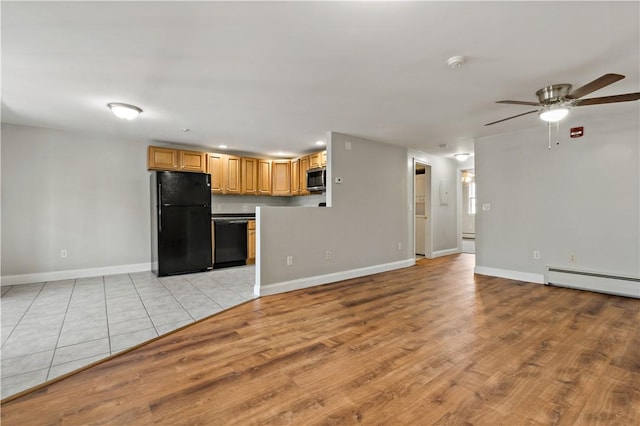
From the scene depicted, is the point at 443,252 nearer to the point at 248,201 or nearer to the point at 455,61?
the point at 248,201

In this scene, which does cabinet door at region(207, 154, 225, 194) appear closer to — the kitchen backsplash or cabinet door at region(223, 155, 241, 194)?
cabinet door at region(223, 155, 241, 194)

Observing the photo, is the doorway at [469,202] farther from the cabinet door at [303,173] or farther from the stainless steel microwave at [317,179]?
the stainless steel microwave at [317,179]

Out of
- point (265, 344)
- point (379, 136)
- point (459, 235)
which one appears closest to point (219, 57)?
point (265, 344)

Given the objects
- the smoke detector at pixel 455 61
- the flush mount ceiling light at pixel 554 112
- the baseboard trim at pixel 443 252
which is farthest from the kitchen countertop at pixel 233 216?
A: the flush mount ceiling light at pixel 554 112

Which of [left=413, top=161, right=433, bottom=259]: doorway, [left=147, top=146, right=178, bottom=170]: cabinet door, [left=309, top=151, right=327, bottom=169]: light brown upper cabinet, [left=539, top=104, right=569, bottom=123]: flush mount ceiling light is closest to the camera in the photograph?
[left=539, top=104, right=569, bottom=123]: flush mount ceiling light

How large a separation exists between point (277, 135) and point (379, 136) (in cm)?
166

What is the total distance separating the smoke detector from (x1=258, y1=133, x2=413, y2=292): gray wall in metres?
2.27

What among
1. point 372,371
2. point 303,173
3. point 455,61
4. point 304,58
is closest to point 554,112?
point 455,61

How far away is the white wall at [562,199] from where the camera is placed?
3.62m

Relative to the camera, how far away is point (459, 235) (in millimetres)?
7273

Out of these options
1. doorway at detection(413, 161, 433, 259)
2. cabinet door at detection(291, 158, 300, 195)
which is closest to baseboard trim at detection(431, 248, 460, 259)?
Answer: doorway at detection(413, 161, 433, 259)

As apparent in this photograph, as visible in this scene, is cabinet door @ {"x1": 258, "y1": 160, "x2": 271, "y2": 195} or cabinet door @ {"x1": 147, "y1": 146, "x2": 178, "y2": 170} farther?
cabinet door @ {"x1": 258, "y1": 160, "x2": 271, "y2": 195}

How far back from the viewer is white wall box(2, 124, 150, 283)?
13.7 ft

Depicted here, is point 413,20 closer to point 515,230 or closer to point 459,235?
point 515,230
